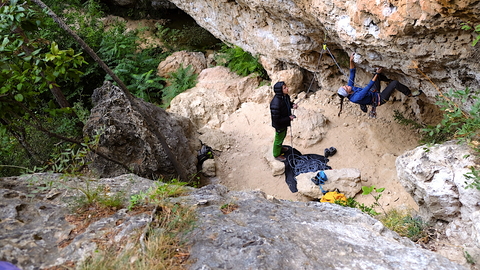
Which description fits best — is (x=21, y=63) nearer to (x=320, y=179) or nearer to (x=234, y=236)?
(x=234, y=236)

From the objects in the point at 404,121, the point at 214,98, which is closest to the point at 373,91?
the point at 404,121

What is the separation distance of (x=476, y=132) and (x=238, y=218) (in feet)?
9.09

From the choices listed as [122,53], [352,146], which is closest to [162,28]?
[122,53]

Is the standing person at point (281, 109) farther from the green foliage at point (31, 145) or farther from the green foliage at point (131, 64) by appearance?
the green foliage at point (131, 64)

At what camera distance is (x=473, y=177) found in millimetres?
3172

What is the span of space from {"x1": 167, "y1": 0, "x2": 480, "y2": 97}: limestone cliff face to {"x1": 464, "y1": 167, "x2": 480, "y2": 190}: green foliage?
1.97m

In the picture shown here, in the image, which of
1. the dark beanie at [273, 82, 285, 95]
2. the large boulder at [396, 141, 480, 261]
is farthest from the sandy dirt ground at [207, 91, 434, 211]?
the large boulder at [396, 141, 480, 261]

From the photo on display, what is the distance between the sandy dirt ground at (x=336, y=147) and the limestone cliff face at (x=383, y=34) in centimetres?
120

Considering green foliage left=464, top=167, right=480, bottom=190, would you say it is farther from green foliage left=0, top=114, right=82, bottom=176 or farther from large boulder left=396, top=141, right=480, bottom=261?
green foliage left=0, top=114, right=82, bottom=176

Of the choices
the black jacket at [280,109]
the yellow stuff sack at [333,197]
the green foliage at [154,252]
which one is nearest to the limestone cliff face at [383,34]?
the black jacket at [280,109]

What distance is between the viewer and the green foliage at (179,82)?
10.8m

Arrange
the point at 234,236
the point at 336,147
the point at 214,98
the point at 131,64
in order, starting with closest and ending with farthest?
the point at 234,236 → the point at 336,147 → the point at 214,98 → the point at 131,64

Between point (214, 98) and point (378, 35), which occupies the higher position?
point (378, 35)

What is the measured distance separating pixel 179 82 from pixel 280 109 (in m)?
5.31
